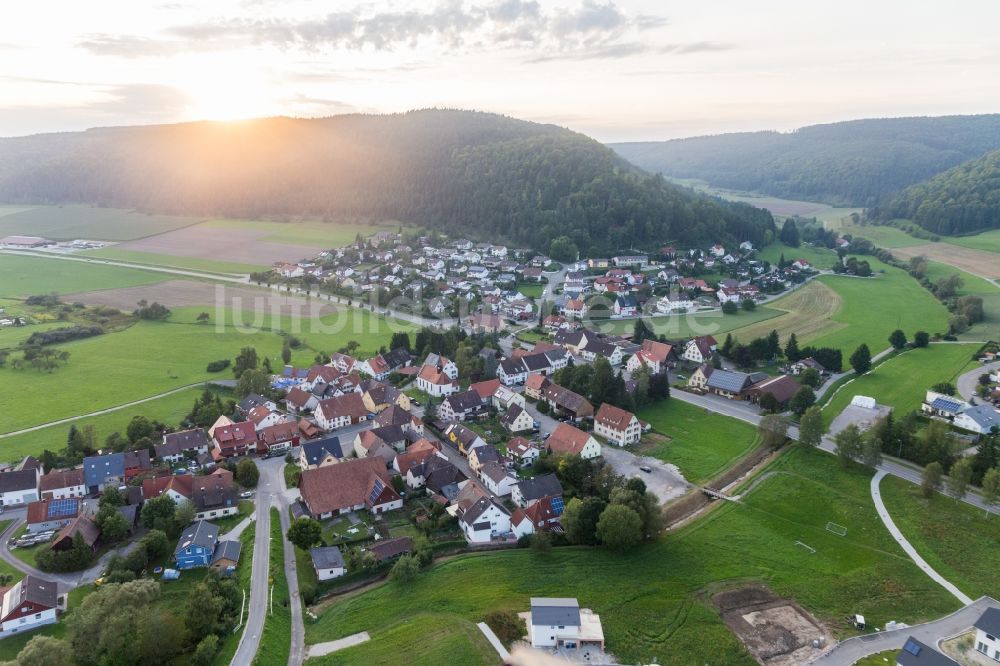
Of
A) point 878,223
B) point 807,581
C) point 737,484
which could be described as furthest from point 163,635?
point 878,223

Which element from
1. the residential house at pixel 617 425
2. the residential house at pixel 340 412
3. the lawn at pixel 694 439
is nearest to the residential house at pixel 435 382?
the residential house at pixel 340 412

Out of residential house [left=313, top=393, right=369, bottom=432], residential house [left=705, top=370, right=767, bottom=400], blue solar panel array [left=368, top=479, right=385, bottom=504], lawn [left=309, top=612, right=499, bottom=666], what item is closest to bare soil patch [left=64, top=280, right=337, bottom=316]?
residential house [left=313, top=393, right=369, bottom=432]

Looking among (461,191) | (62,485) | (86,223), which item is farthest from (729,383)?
(86,223)

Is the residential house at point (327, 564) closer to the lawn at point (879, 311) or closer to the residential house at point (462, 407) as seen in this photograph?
the residential house at point (462, 407)

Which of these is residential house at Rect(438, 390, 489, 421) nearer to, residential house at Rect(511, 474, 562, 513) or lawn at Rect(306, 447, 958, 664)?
residential house at Rect(511, 474, 562, 513)

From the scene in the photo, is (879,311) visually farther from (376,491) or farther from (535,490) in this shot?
(376,491)
